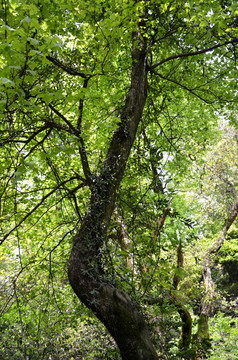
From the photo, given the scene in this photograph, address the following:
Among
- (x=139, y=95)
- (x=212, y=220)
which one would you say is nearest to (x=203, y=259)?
(x=212, y=220)

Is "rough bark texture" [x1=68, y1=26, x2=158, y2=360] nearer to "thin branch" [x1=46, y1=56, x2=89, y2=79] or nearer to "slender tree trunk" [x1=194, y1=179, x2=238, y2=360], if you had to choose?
"thin branch" [x1=46, y1=56, x2=89, y2=79]

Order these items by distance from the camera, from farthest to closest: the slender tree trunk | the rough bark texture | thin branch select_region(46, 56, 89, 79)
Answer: the slender tree trunk → thin branch select_region(46, 56, 89, 79) → the rough bark texture

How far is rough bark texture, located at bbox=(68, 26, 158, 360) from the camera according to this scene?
242 centimetres

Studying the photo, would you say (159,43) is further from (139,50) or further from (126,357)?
(126,357)

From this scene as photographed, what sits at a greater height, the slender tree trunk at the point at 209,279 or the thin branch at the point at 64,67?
the thin branch at the point at 64,67

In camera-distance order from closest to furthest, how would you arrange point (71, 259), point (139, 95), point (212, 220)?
1. point (71, 259)
2. point (139, 95)
3. point (212, 220)

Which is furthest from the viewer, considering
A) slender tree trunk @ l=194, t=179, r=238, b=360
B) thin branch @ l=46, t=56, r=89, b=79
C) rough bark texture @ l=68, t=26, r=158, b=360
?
slender tree trunk @ l=194, t=179, r=238, b=360

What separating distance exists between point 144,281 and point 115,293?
3.00ft

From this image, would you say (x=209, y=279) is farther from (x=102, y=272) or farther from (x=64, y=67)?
(x=64, y=67)

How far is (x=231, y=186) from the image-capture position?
9961mm

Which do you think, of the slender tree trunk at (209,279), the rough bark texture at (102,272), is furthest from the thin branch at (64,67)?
the slender tree trunk at (209,279)

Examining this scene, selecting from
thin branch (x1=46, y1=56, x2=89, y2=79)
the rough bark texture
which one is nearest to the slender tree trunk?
the rough bark texture

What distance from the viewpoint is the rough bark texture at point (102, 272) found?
2416 millimetres

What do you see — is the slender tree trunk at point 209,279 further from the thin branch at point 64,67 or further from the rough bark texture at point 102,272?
the thin branch at point 64,67
